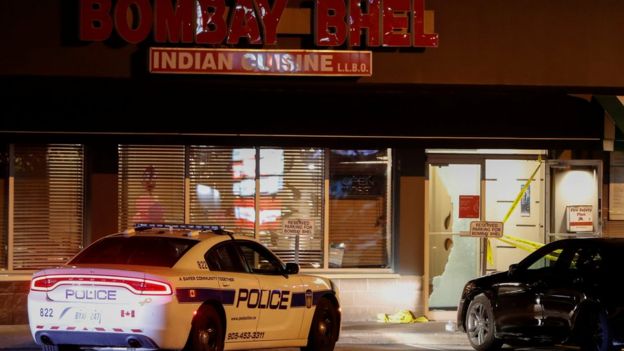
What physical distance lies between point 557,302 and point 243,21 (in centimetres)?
632

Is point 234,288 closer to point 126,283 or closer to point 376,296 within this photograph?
point 126,283

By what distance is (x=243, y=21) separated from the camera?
16.2 metres

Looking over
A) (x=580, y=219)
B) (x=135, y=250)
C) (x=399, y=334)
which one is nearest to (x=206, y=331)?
(x=135, y=250)

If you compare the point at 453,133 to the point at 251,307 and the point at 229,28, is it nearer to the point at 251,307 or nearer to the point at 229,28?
the point at 229,28

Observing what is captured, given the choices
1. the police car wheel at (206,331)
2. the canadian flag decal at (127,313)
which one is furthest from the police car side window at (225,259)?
the canadian flag decal at (127,313)

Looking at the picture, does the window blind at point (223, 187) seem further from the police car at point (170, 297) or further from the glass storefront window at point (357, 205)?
the police car at point (170, 297)

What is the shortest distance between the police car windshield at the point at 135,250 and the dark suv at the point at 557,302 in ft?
14.3

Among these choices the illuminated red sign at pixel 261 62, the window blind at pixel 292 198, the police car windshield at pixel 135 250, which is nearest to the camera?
the police car windshield at pixel 135 250

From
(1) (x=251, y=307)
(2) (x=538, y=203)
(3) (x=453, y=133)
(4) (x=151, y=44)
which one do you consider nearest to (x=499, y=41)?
(3) (x=453, y=133)

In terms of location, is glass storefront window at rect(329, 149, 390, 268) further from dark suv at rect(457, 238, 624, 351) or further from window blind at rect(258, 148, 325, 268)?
dark suv at rect(457, 238, 624, 351)

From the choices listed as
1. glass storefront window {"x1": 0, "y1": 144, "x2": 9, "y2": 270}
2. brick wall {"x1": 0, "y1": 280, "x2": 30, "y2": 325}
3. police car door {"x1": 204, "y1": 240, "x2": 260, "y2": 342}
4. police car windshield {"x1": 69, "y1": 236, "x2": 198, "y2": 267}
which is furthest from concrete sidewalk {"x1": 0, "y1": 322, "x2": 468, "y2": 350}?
police car door {"x1": 204, "y1": 240, "x2": 260, "y2": 342}

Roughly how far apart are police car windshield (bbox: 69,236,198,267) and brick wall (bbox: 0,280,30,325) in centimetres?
511

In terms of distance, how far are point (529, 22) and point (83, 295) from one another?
9.23 metres

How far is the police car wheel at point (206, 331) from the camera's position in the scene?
10.9m
